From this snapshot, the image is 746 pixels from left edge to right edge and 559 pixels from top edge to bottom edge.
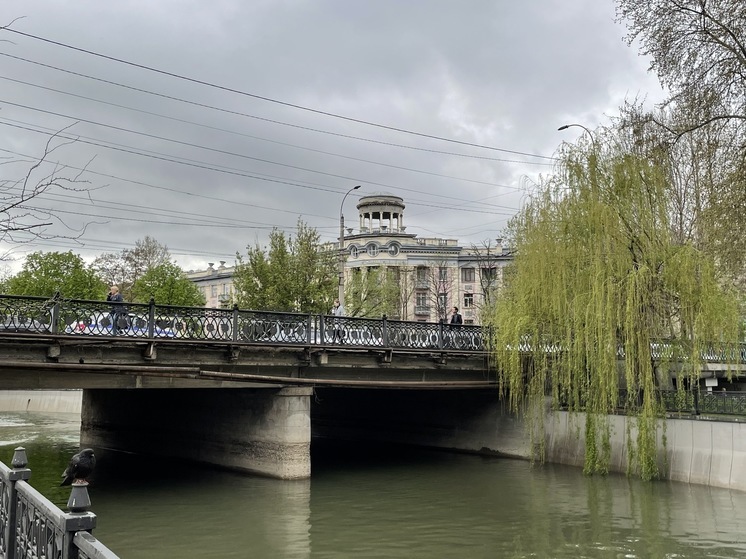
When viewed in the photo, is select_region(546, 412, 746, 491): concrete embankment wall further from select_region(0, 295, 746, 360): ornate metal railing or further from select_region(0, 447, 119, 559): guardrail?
select_region(0, 447, 119, 559): guardrail

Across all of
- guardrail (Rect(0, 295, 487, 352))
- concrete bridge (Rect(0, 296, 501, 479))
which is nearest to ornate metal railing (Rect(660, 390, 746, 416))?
concrete bridge (Rect(0, 296, 501, 479))

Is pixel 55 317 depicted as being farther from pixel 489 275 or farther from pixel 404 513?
pixel 489 275

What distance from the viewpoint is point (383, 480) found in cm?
2305

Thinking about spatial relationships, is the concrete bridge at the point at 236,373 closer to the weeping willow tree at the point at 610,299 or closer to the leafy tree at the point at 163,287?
the weeping willow tree at the point at 610,299

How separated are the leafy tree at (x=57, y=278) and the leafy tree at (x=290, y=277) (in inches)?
753

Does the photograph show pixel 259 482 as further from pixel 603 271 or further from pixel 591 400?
pixel 603 271

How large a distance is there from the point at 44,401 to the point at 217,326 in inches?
1496

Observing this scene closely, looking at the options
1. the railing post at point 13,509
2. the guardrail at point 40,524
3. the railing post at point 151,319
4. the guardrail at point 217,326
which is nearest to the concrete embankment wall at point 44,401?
the guardrail at point 217,326

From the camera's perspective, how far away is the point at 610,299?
2050cm

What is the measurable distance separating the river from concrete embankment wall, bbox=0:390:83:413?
25.2 metres

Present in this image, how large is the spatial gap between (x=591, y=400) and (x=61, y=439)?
24919mm

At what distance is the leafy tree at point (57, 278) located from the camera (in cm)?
5081

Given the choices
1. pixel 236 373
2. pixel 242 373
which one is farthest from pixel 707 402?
pixel 236 373

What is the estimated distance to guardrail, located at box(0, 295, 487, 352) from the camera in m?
16.5
